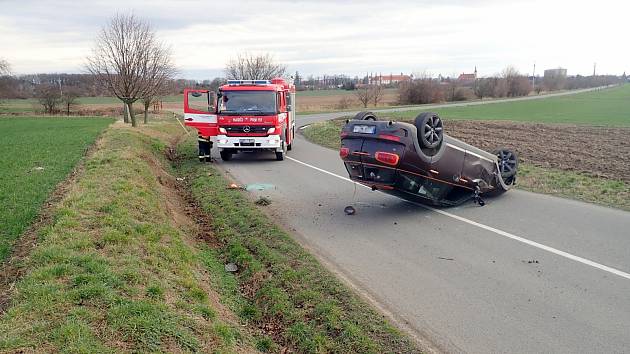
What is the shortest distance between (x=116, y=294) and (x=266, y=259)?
2447mm

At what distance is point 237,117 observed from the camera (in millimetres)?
16922

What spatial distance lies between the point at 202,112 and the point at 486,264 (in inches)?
486

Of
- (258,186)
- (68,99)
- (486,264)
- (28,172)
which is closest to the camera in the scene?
(486,264)

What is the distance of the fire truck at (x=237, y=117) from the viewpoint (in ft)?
55.6

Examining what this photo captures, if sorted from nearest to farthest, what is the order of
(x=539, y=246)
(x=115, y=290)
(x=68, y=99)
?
(x=115, y=290)
(x=539, y=246)
(x=68, y=99)

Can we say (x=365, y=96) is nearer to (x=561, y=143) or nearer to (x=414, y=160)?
(x=561, y=143)

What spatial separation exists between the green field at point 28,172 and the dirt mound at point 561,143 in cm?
1375

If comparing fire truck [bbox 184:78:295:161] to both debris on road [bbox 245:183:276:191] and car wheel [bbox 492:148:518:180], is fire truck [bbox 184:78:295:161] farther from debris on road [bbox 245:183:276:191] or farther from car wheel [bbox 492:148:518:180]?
car wheel [bbox 492:148:518:180]

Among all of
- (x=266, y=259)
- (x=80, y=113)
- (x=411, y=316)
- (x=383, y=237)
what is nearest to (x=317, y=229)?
(x=383, y=237)

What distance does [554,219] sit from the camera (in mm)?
9297

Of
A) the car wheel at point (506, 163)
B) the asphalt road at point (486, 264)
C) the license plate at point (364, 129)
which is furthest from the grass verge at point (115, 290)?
the car wheel at point (506, 163)

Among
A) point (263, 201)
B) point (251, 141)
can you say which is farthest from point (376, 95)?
point (263, 201)

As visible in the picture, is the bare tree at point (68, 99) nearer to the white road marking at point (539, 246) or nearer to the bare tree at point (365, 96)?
the bare tree at point (365, 96)

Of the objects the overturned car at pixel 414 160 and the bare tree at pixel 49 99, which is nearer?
the overturned car at pixel 414 160
